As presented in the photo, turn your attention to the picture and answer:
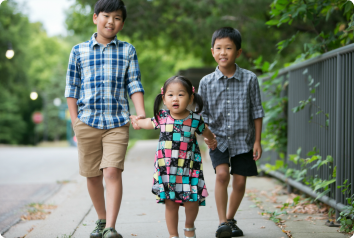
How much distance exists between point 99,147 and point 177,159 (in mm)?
782

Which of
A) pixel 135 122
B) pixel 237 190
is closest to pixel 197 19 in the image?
pixel 237 190

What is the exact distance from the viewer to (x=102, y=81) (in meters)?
3.19

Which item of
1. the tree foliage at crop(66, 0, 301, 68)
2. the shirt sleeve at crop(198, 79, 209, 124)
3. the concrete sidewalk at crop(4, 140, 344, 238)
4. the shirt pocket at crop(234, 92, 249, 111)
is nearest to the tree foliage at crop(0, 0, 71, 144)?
the tree foliage at crop(66, 0, 301, 68)

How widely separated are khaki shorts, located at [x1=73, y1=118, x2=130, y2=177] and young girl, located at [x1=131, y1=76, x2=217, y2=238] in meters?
0.36

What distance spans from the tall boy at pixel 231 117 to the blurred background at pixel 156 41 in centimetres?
131

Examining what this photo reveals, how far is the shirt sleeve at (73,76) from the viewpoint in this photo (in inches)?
128

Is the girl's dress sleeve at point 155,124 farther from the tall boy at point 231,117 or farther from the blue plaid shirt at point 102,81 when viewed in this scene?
the tall boy at point 231,117

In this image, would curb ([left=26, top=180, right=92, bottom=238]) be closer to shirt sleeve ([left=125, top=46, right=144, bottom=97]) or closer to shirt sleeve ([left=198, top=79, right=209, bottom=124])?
shirt sleeve ([left=125, top=46, right=144, bottom=97])

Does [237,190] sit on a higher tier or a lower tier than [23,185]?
higher

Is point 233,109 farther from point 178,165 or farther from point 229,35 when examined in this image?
point 178,165

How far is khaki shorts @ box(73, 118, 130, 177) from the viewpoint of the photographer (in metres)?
3.14

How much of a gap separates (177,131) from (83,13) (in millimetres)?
11184

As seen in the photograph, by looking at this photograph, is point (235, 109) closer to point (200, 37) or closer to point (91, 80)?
point (91, 80)

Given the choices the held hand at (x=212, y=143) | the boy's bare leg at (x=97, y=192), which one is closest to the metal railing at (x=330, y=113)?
the held hand at (x=212, y=143)
